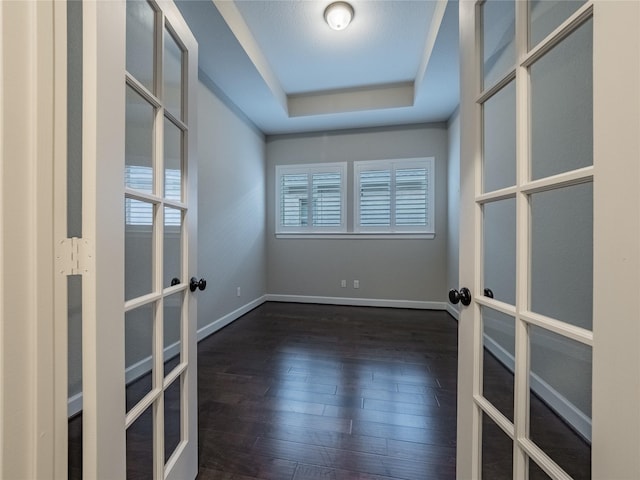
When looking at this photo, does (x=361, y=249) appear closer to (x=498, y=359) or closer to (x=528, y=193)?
(x=498, y=359)

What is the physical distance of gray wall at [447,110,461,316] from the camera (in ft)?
11.3

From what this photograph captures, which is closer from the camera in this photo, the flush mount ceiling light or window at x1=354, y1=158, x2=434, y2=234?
the flush mount ceiling light

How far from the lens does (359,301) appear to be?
4.20 m

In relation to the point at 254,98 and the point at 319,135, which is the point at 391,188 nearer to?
the point at 319,135

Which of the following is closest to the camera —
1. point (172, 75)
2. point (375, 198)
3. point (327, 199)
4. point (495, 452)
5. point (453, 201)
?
point (495, 452)

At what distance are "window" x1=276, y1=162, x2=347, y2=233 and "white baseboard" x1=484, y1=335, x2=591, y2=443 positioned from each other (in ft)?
11.1

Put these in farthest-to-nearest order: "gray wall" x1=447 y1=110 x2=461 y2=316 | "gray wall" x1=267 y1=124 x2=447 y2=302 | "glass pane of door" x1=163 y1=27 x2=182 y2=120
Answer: "gray wall" x1=267 y1=124 x2=447 y2=302, "gray wall" x1=447 y1=110 x2=461 y2=316, "glass pane of door" x1=163 y1=27 x2=182 y2=120

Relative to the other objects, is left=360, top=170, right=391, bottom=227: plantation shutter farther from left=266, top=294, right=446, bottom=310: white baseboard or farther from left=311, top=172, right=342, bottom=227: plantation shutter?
left=266, top=294, right=446, bottom=310: white baseboard

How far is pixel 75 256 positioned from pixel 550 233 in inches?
54.7

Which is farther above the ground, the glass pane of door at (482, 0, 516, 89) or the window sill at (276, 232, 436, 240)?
the glass pane of door at (482, 0, 516, 89)

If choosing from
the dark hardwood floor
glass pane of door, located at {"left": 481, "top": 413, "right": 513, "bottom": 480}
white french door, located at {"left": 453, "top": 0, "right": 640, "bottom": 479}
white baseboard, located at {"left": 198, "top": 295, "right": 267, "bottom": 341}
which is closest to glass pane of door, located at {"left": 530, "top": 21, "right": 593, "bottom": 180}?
white french door, located at {"left": 453, "top": 0, "right": 640, "bottom": 479}

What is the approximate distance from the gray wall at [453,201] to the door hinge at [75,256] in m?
3.59

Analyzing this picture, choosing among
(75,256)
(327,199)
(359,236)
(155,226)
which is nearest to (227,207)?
(327,199)
